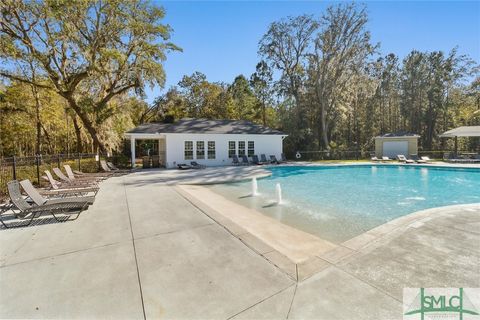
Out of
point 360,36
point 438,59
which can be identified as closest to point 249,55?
point 360,36

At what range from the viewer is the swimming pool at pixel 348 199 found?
6199 mm

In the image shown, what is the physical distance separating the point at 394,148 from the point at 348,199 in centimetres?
1940

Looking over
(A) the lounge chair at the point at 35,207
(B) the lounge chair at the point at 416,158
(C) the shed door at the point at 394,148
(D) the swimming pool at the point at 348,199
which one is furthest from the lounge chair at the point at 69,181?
(C) the shed door at the point at 394,148

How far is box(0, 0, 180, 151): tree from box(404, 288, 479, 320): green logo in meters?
18.6

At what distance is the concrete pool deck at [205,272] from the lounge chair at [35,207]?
447 mm

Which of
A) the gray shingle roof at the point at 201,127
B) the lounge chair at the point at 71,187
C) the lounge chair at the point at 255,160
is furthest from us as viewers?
the lounge chair at the point at 255,160

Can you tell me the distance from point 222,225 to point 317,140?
2511 cm

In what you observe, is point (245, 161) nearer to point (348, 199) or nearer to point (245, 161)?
point (245, 161)

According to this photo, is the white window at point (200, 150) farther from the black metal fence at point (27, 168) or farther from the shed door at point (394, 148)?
the shed door at point (394, 148)

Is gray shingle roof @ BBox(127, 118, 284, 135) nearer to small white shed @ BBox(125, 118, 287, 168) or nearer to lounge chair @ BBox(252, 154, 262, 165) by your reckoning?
small white shed @ BBox(125, 118, 287, 168)

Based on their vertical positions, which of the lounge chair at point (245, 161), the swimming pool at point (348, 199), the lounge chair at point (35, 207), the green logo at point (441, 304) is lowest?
the swimming pool at point (348, 199)

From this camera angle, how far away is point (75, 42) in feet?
52.8

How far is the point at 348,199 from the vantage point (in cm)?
900

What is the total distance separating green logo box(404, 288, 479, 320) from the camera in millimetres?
2469
